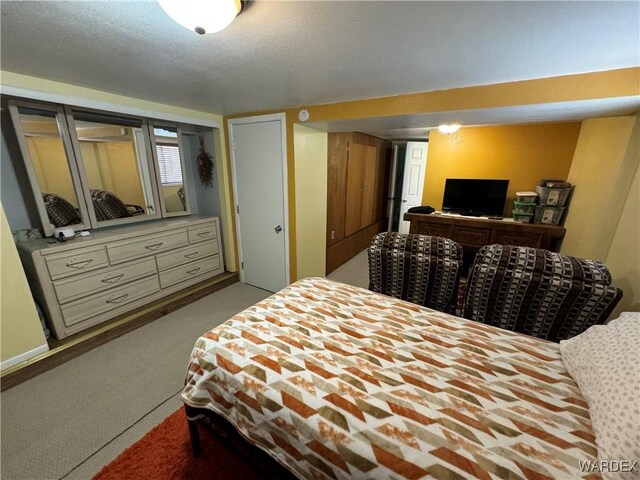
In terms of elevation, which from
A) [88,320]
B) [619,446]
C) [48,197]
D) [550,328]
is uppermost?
[48,197]

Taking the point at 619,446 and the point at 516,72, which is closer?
the point at 619,446

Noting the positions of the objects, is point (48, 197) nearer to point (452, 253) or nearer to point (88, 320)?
point (88, 320)

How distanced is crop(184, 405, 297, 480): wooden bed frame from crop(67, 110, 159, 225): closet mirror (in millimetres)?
2300

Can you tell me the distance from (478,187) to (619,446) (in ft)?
10.1

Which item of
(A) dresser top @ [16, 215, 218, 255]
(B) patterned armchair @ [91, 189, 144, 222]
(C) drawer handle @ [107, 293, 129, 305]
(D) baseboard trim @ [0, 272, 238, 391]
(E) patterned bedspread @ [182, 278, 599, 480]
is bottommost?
(D) baseboard trim @ [0, 272, 238, 391]

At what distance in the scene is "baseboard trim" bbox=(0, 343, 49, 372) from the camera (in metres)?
1.70

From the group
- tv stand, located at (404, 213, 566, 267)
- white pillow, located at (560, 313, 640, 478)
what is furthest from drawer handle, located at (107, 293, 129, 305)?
tv stand, located at (404, 213, 566, 267)

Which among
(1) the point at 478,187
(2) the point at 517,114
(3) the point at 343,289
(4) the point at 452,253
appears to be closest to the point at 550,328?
(4) the point at 452,253

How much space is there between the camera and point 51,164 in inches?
82.4

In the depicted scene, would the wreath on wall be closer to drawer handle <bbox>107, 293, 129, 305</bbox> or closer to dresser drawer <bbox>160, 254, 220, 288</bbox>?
dresser drawer <bbox>160, 254, 220, 288</bbox>

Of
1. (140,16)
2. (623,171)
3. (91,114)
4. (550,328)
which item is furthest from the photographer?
(91,114)

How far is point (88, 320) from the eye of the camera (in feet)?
7.00

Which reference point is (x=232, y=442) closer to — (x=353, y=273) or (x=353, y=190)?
(x=353, y=273)

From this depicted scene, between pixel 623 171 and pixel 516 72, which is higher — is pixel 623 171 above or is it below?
below
